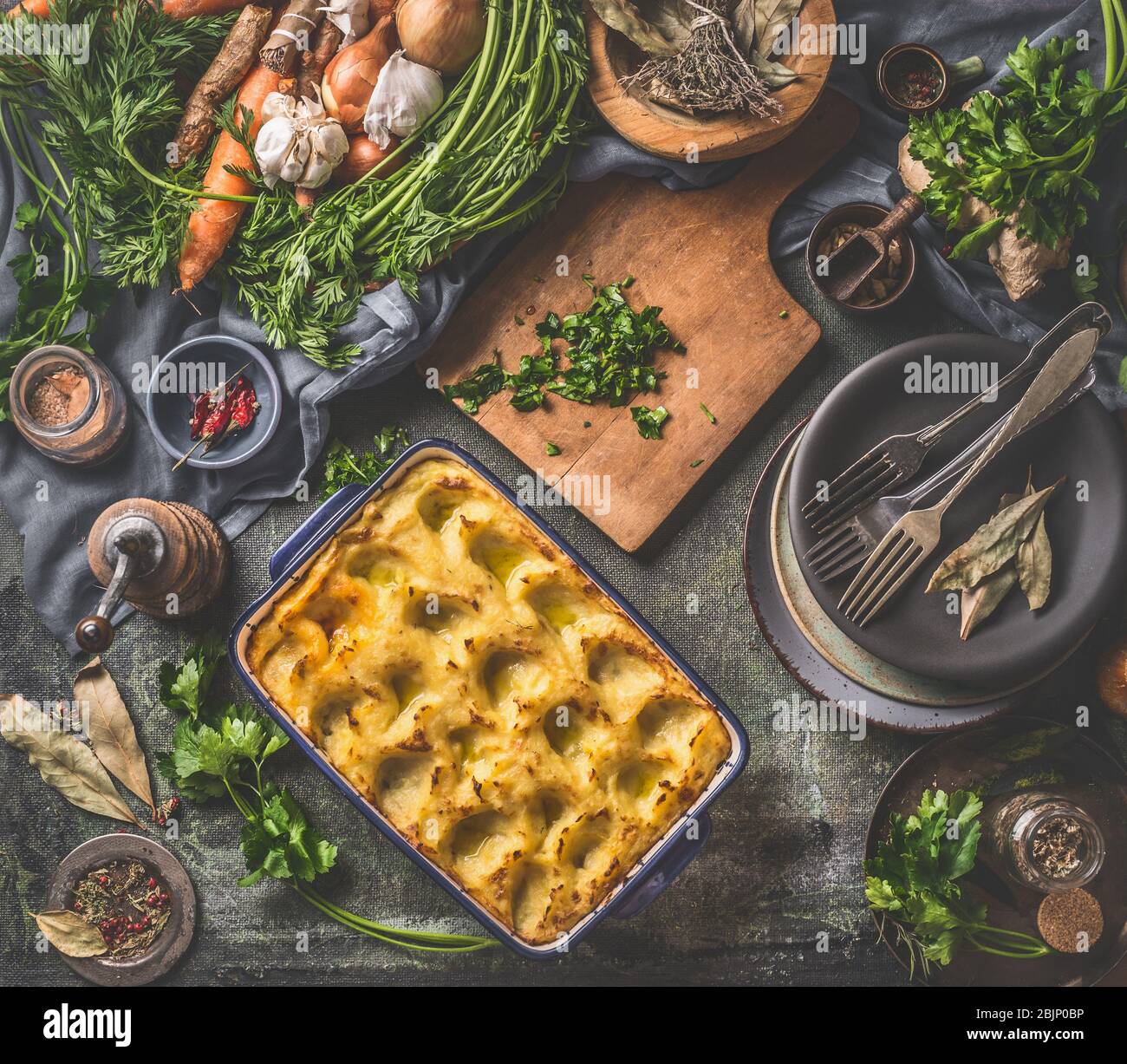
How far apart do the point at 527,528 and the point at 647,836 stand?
722 millimetres

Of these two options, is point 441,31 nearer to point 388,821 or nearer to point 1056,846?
point 388,821

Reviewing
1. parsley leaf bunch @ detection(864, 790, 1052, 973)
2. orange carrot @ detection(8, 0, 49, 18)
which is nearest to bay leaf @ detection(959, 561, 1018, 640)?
parsley leaf bunch @ detection(864, 790, 1052, 973)

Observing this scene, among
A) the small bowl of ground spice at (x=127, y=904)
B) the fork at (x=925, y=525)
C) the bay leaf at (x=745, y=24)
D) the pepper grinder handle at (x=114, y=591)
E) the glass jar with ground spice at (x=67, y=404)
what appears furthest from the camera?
the small bowl of ground spice at (x=127, y=904)

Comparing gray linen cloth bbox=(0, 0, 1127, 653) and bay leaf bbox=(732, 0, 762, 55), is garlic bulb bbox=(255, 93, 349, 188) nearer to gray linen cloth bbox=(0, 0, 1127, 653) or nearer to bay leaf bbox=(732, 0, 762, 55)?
gray linen cloth bbox=(0, 0, 1127, 653)

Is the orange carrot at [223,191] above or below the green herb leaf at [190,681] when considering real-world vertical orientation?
above

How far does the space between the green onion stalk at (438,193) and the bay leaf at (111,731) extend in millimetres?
1008

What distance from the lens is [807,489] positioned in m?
2.15

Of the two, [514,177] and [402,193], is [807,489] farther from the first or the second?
[402,193]

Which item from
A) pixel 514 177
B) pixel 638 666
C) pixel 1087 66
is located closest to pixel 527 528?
pixel 638 666

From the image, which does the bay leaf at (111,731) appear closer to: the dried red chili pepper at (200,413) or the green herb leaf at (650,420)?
the dried red chili pepper at (200,413)

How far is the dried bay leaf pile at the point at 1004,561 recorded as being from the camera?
216 cm

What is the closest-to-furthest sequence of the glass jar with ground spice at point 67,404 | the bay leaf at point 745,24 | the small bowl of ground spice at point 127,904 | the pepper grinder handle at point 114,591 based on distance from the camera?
the pepper grinder handle at point 114,591 < the bay leaf at point 745,24 < the glass jar with ground spice at point 67,404 < the small bowl of ground spice at point 127,904

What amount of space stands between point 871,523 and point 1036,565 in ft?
1.23

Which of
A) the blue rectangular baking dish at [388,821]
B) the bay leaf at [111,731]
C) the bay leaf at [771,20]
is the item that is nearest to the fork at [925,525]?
the blue rectangular baking dish at [388,821]
